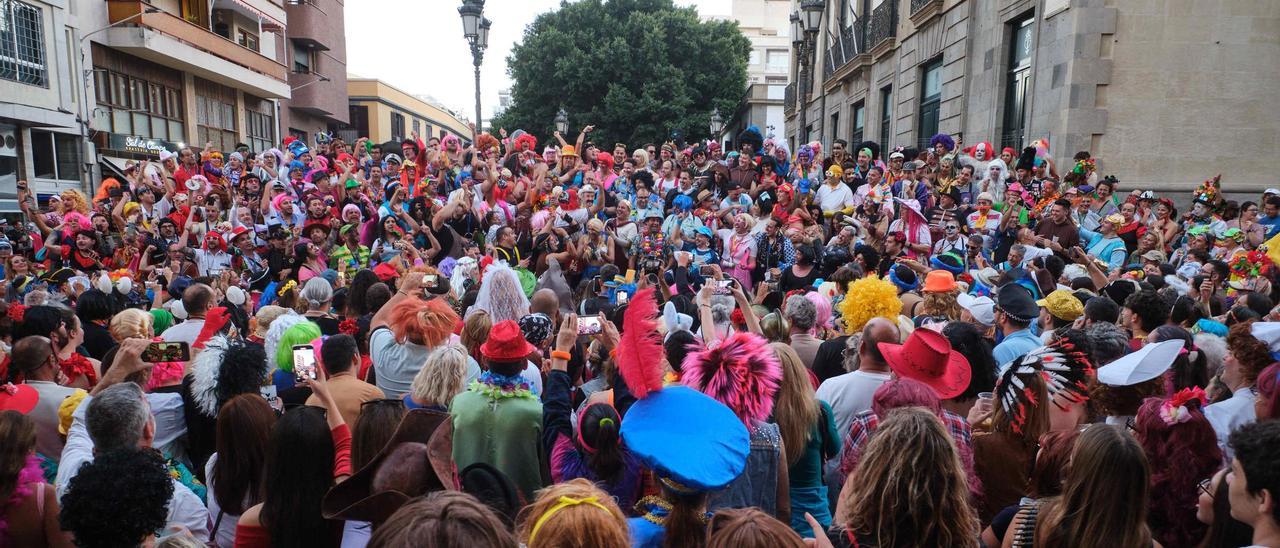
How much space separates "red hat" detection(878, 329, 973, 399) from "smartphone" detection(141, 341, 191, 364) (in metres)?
3.34

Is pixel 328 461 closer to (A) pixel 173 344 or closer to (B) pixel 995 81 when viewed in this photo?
(A) pixel 173 344

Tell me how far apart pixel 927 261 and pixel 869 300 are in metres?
3.49

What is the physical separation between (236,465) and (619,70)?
103 feet

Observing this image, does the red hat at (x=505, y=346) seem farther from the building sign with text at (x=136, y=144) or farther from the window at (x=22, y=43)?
the building sign with text at (x=136, y=144)

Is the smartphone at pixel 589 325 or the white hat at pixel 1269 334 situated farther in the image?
the smartphone at pixel 589 325

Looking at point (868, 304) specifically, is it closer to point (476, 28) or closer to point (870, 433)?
point (870, 433)

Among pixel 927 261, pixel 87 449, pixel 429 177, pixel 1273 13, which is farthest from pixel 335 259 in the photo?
pixel 1273 13

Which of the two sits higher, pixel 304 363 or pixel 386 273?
pixel 304 363

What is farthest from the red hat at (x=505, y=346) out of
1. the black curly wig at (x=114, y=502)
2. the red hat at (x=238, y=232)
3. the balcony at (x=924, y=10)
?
the balcony at (x=924, y=10)

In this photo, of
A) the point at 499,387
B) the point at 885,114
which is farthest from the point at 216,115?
the point at 499,387

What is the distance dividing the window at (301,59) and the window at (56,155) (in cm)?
1441

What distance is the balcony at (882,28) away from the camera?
1891 centimetres

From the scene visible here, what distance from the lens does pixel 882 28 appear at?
778 inches

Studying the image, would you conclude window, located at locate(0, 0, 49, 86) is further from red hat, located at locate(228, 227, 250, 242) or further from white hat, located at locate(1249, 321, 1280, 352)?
white hat, located at locate(1249, 321, 1280, 352)
